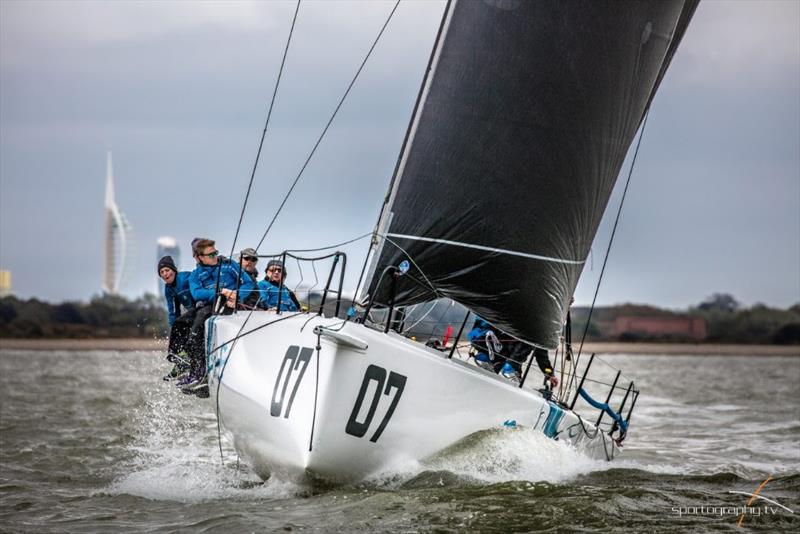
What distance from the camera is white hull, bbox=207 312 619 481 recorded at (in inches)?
294

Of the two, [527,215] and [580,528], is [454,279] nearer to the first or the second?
[527,215]

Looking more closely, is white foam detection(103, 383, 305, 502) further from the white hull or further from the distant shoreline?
the distant shoreline

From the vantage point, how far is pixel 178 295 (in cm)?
1014

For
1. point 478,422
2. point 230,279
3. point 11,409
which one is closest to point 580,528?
point 478,422

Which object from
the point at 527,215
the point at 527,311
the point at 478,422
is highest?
the point at 527,215

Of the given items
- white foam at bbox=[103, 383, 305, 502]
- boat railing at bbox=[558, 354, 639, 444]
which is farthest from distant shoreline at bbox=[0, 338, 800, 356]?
white foam at bbox=[103, 383, 305, 502]

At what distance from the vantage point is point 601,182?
8.99m

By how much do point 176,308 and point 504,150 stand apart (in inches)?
143

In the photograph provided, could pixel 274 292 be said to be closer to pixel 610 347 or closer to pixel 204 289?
pixel 204 289

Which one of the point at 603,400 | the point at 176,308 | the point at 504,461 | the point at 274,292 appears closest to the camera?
the point at 504,461

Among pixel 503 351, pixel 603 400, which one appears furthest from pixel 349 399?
pixel 603 400

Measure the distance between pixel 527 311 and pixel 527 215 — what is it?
757 mm

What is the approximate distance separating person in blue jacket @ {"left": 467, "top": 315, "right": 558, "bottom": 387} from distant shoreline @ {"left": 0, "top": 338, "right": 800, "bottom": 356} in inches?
1748

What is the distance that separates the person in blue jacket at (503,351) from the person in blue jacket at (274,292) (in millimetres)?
1553
